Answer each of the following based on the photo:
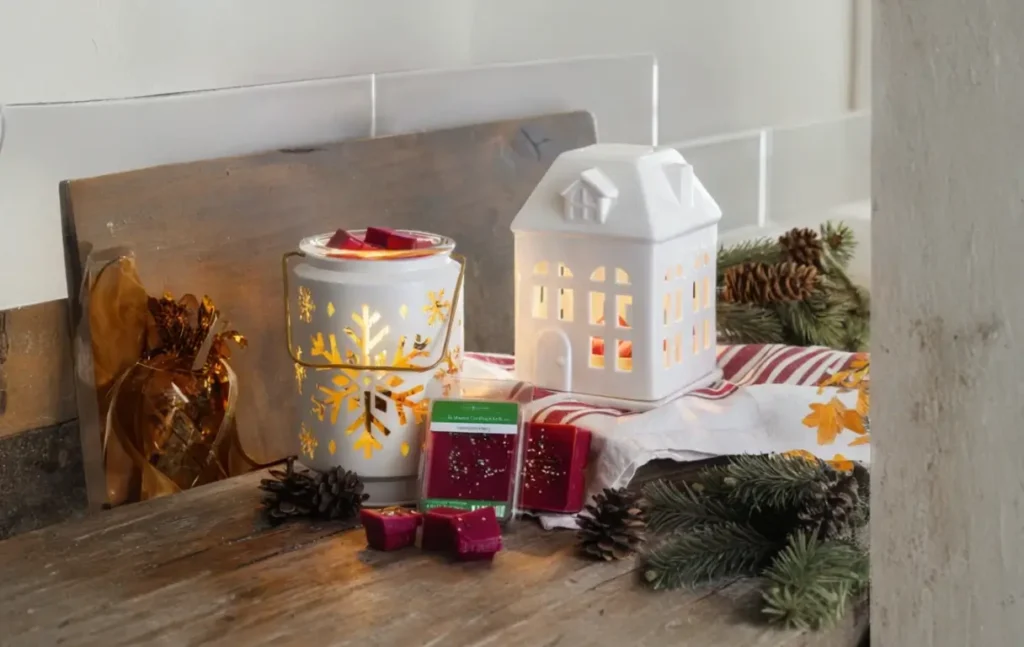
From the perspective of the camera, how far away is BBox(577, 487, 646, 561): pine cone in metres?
0.85

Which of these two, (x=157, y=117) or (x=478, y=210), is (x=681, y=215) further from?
(x=157, y=117)

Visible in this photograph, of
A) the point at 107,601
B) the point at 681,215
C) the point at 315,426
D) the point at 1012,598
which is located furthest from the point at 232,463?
the point at 1012,598

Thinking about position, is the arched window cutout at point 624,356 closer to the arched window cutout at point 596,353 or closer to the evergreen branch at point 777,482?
the arched window cutout at point 596,353

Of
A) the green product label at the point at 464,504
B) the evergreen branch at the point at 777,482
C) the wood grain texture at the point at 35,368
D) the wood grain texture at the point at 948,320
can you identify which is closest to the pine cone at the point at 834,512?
the evergreen branch at the point at 777,482

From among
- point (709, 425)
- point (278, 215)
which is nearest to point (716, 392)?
point (709, 425)

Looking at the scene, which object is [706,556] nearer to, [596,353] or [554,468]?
[554,468]

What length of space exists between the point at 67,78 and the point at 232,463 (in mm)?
329

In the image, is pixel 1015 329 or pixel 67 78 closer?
pixel 1015 329

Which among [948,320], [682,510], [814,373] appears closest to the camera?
[948,320]

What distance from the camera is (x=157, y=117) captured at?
1007mm

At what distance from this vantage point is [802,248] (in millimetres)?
1329

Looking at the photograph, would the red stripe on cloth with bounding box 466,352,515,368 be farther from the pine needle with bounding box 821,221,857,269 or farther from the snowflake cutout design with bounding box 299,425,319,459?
the pine needle with bounding box 821,221,857,269

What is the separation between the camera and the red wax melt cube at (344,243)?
94 cm

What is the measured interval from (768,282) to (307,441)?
55 centimetres
